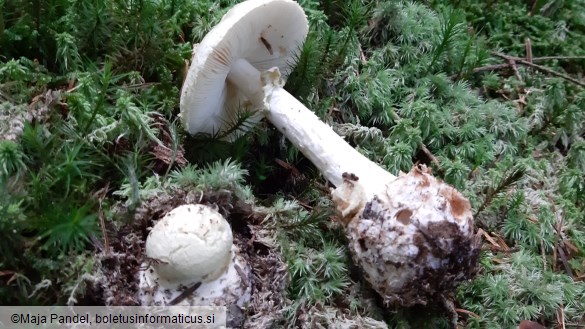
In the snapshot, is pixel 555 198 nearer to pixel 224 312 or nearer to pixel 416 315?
pixel 416 315

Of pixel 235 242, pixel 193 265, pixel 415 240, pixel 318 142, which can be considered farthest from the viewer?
pixel 318 142

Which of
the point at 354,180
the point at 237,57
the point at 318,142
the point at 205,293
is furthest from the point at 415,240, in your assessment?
the point at 237,57

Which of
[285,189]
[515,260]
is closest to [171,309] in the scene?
[285,189]

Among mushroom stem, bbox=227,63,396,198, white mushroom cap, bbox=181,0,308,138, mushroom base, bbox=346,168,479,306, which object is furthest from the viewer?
mushroom stem, bbox=227,63,396,198

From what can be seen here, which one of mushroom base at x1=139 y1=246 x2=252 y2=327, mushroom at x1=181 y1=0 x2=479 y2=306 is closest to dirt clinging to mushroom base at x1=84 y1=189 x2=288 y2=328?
mushroom base at x1=139 y1=246 x2=252 y2=327

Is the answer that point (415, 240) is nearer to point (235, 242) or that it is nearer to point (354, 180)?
point (354, 180)

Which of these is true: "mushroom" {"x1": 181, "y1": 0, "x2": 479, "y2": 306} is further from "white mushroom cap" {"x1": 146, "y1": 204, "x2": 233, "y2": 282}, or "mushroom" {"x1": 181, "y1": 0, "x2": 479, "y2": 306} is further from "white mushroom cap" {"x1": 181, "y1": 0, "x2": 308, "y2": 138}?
"white mushroom cap" {"x1": 146, "y1": 204, "x2": 233, "y2": 282}

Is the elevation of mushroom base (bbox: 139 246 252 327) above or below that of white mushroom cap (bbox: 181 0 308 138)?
below
